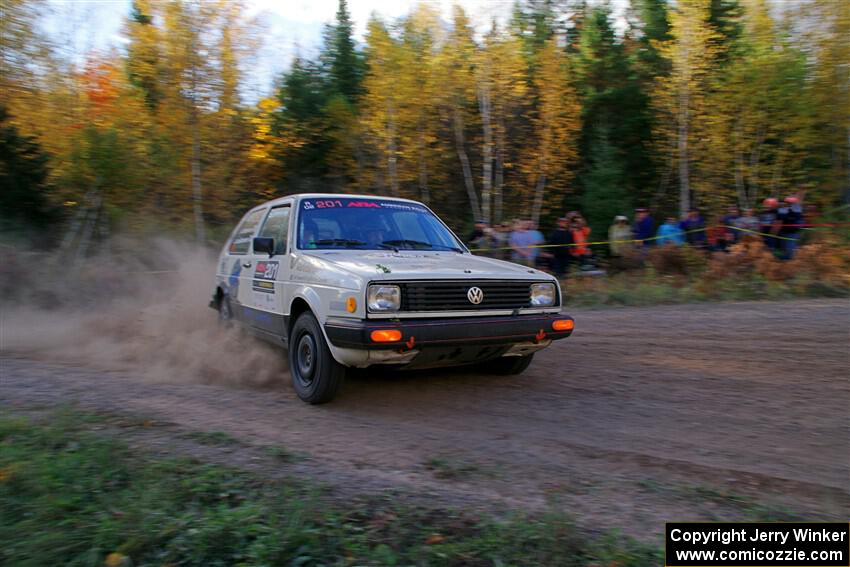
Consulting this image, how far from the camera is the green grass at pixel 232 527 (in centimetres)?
259

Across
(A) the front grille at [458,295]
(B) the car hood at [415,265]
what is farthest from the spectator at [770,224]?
(A) the front grille at [458,295]

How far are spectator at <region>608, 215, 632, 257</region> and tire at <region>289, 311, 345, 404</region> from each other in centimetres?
944

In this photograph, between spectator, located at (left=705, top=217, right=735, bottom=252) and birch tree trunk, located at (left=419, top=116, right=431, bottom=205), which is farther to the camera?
birch tree trunk, located at (left=419, top=116, right=431, bottom=205)

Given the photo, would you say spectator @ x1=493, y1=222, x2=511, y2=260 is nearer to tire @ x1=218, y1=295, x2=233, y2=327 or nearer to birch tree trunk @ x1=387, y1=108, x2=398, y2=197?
birch tree trunk @ x1=387, y1=108, x2=398, y2=197

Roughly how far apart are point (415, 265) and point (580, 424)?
5.69 ft

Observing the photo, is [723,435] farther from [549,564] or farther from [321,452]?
[321,452]

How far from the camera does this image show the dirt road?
330 centimetres

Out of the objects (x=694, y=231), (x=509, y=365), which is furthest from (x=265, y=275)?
(x=694, y=231)

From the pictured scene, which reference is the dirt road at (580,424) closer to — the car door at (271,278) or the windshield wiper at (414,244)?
the car door at (271,278)

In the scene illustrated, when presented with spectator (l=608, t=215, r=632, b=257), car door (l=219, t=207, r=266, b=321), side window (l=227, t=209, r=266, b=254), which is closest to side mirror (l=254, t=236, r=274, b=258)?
car door (l=219, t=207, r=266, b=321)

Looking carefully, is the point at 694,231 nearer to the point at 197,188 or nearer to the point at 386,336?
the point at 386,336

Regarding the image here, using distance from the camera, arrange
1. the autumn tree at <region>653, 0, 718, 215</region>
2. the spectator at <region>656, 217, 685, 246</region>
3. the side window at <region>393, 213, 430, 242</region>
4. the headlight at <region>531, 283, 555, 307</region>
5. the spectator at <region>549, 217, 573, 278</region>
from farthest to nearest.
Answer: the autumn tree at <region>653, 0, 718, 215</region>
the spectator at <region>656, 217, 685, 246</region>
the spectator at <region>549, 217, 573, 278</region>
the side window at <region>393, 213, 430, 242</region>
the headlight at <region>531, 283, 555, 307</region>

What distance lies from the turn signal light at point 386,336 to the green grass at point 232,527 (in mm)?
1194

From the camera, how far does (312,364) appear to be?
4.90 meters
